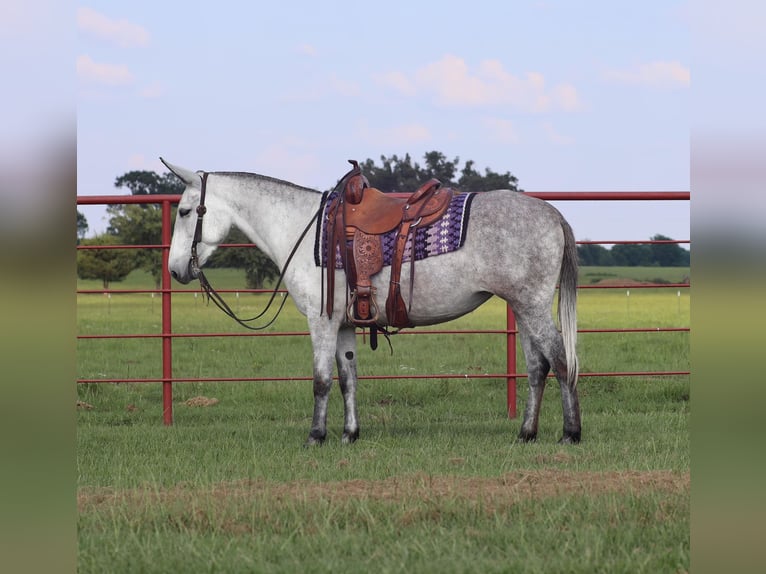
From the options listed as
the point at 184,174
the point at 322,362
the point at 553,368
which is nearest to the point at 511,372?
the point at 553,368

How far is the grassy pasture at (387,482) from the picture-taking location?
3529mm

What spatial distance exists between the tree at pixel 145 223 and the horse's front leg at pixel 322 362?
44130 mm

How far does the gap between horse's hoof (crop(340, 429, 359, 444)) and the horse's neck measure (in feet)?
4.09

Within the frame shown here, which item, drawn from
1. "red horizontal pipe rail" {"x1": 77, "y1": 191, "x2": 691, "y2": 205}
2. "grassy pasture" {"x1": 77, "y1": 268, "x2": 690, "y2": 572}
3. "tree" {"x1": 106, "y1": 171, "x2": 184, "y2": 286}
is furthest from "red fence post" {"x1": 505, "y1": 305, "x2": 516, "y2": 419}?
"tree" {"x1": 106, "y1": 171, "x2": 184, "y2": 286}

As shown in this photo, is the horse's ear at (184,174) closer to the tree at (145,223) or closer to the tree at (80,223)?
the tree at (80,223)

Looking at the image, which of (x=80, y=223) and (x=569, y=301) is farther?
(x=80, y=223)

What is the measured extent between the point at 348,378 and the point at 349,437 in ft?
1.32

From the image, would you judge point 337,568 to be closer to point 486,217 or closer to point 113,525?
point 113,525

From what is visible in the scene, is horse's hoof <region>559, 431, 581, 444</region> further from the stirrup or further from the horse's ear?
the horse's ear

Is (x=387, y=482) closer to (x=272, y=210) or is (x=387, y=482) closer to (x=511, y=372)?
(x=272, y=210)

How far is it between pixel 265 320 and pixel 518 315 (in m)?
15.4

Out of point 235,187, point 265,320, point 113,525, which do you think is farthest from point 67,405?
point 265,320

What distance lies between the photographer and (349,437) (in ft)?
20.3

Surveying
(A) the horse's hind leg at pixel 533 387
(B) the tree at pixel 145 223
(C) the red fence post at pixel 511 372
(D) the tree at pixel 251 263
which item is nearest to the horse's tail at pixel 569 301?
(A) the horse's hind leg at pixel 533 387
